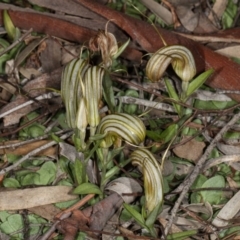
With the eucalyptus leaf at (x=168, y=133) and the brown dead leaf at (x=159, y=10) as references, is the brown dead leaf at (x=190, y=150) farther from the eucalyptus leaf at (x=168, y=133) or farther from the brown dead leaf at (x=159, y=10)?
the brown dead leaf at (x=159, y=10)

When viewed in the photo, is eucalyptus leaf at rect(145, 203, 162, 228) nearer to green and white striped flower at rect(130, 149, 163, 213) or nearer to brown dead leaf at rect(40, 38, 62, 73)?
green and white striped flower at rect(130, 149, 163, 213)

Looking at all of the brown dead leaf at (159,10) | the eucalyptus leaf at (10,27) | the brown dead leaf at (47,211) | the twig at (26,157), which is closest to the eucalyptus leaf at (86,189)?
the brown dead leaf at (47,211)

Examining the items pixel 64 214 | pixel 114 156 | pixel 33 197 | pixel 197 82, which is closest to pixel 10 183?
pixel 33 197

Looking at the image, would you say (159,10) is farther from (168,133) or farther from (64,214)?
(64,214)

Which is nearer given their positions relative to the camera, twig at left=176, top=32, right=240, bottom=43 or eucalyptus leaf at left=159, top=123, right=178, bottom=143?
eucalyptus leaf at left=159, top=123, right=178, bottom=143

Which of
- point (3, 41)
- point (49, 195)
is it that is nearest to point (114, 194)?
point (49, 195)

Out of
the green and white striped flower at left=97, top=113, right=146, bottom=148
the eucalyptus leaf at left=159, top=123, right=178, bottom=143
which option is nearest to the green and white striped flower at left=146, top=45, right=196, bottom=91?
the eucalyptus leaf at left=159, top=123, right=178, bottom=143

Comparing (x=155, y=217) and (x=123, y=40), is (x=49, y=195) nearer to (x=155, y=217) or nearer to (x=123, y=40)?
(x=155, y=217)
